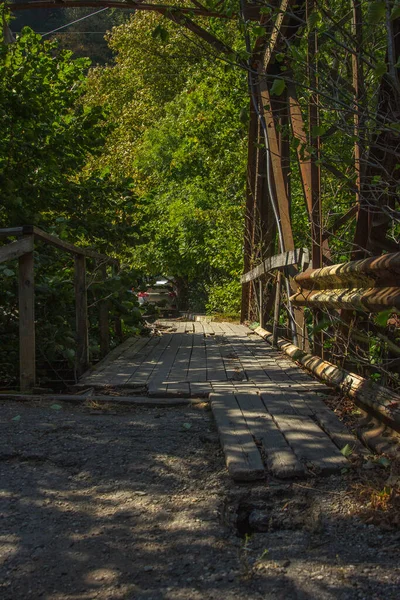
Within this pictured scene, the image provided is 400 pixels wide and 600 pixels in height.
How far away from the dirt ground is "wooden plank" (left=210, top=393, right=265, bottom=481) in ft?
0.19

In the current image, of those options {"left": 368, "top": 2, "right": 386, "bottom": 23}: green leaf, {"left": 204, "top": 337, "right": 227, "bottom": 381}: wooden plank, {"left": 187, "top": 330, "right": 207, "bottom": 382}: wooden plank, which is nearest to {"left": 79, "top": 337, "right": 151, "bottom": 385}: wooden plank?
{"left": 187, "top": 330, "right": 207, "bottom": 382}: wooden plank

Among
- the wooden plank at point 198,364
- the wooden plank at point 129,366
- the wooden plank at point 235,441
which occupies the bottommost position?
the wooden plank at point 235,441

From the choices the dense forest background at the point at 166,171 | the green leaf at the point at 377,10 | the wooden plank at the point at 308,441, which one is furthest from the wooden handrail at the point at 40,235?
the green leaf at the point at 377,10

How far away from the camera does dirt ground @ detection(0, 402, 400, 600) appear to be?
2215mm

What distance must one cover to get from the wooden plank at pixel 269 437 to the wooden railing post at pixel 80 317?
2385 mm

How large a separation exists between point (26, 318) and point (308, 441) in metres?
2.71

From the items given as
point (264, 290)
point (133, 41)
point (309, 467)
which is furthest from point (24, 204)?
point (133, 41)

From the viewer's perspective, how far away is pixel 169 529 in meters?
2.66

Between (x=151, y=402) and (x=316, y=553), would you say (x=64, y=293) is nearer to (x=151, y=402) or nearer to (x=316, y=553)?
(x=151, y=402)

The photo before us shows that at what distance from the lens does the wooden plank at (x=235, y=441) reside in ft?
10.2

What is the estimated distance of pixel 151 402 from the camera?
4.77 meters

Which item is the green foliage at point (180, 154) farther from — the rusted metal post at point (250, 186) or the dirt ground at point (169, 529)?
the dirt ground at point (169, 529)

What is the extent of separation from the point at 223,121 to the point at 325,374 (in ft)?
44.5

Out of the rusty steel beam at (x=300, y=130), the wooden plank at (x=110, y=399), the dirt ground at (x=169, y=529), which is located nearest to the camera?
the dirt ground at (x=169, y=529)
